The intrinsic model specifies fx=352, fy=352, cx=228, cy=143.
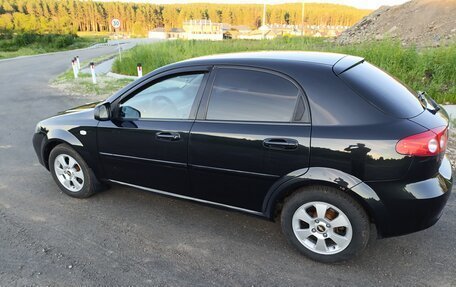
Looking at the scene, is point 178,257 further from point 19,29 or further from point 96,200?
point 19,29

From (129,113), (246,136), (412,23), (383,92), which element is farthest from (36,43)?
(383,92)

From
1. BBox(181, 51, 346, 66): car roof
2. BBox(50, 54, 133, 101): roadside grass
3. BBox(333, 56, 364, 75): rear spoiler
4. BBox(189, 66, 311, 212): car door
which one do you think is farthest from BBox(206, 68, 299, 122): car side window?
BBox(50, 54, 133, 101): roadside grass

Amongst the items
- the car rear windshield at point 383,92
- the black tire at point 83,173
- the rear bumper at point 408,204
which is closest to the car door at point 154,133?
the black tire at point 83,173

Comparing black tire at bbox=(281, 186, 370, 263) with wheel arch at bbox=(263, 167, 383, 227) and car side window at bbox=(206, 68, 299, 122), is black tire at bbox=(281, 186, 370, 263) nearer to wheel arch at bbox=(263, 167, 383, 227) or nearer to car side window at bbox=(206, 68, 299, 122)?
wheel arch at bbox=(263, 167, 383, 227)

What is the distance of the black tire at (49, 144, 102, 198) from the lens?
395 centimetres

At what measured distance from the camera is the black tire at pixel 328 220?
268 centimetres

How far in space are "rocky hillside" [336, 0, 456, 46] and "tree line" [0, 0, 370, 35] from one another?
98.3m

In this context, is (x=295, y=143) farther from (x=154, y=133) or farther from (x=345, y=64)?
(x=154, y=133)

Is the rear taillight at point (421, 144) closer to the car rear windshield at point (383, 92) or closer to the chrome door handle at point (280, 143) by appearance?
the car rear windshield at point (383, 92)

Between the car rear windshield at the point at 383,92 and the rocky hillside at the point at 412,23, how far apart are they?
65.7 ft

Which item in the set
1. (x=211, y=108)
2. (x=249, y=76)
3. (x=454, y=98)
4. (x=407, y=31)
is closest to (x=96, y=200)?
(x=211, y=108)

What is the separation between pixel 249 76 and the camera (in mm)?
3018

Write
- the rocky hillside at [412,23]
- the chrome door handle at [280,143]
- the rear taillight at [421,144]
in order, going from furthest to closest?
the rocky hillside at [412,23] < the chrome door handle at [280,143] < the rear taillight at [421,144]

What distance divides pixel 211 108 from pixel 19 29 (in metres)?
73.6
